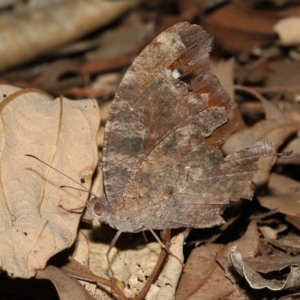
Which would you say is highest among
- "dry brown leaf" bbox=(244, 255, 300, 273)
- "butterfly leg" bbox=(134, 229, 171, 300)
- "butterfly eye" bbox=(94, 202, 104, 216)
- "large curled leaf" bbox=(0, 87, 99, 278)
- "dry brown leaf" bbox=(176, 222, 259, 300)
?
"large curled leaf" bbox=(0, 87, 99, 278)

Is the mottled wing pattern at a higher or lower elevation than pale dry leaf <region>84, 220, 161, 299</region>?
higher

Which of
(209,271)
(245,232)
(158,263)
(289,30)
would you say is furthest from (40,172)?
(289,30)

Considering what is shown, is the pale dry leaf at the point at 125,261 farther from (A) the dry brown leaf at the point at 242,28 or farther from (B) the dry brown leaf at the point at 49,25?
(B) the dry brown leaf at the point at 49,25

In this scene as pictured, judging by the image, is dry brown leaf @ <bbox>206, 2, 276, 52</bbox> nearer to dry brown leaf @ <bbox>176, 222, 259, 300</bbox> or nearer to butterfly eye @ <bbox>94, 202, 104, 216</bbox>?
dry brown leaf @ <bbox>176, 222, 259, 300</bbox>

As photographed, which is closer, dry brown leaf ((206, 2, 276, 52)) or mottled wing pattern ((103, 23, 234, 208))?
mottled wing pattern ((103, 23, 234, 208))

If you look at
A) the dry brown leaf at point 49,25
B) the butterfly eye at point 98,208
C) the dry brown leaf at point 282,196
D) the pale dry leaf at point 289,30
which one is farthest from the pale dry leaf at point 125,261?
the dry brown leaf at point 49,25

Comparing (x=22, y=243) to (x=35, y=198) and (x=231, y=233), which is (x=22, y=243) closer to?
(x=35, y=198)

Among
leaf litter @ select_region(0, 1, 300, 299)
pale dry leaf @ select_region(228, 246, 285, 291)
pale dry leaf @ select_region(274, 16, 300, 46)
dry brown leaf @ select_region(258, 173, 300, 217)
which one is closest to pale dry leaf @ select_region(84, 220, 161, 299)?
leaf litter @ select_region(0, 1, 300, 299)
